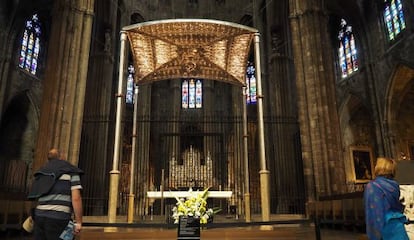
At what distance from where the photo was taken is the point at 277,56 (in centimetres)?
1900

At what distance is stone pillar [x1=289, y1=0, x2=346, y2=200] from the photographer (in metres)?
11.3

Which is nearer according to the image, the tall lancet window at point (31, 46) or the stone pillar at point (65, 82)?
the stone pillar at point (65, 82)

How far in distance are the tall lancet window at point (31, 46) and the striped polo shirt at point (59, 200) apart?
2065 cm

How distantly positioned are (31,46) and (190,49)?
16677 mm

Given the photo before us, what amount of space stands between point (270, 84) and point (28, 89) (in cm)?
1498

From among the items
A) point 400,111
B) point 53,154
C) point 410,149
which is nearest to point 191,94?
point 400,111

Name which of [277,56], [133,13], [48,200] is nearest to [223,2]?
[133,13]

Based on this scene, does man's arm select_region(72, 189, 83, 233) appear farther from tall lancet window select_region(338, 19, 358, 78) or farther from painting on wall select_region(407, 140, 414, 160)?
tall lancet window select_region(338, 19, 358, 78)

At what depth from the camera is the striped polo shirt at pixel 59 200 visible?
3.02 metres

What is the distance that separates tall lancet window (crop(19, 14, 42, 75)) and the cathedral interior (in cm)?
8

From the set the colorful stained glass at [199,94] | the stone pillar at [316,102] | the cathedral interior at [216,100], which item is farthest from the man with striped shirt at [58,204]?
the colorful stained glass at [199,94]

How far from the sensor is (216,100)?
84.7 ft

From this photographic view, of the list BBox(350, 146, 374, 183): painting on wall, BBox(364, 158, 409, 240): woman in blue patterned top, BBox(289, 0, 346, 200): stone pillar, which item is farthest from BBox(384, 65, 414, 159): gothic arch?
BBox(364, 158, 409, 240): woman in blue patterned top

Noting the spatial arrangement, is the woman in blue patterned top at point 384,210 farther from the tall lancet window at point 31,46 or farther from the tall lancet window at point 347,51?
the tall lancet window at point 31,46
